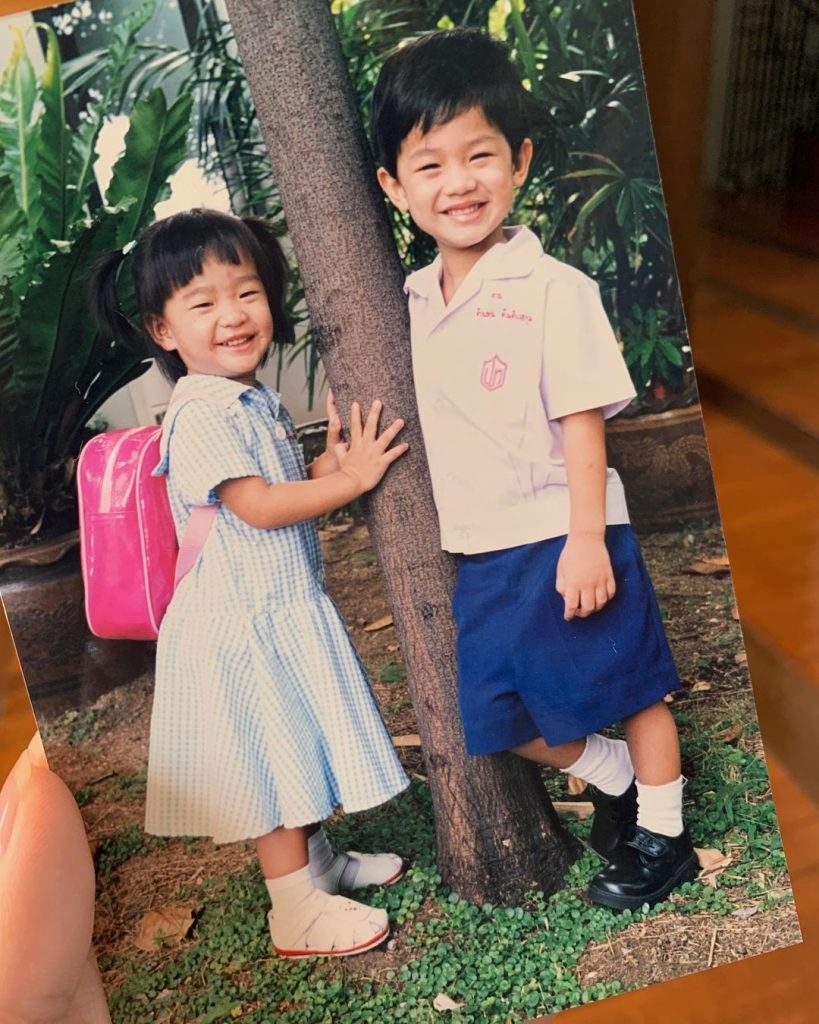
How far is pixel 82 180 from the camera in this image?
55 cm

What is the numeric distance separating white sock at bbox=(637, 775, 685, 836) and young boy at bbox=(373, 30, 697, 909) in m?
0.05

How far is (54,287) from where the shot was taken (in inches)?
21.8

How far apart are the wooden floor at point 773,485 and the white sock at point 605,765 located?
0.17 metres

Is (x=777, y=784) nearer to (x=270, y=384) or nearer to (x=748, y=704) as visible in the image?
(x=748, y=704)

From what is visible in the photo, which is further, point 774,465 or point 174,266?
point 774,465

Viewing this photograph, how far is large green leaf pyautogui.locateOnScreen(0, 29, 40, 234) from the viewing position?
54 centimetres

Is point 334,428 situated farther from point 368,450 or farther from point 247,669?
point 247,669

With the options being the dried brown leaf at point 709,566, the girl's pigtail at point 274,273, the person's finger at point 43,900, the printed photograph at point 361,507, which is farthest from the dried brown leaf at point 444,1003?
the girl's pigtail at point 274,273

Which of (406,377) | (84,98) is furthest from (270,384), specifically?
(84,98)

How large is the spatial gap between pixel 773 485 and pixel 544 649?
32 centimetres

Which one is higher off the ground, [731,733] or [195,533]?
[195,533]

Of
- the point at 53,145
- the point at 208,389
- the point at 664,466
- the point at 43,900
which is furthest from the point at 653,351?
the point at 43,900

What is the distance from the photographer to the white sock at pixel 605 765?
1.98 ft

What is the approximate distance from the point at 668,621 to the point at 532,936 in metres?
0.22
